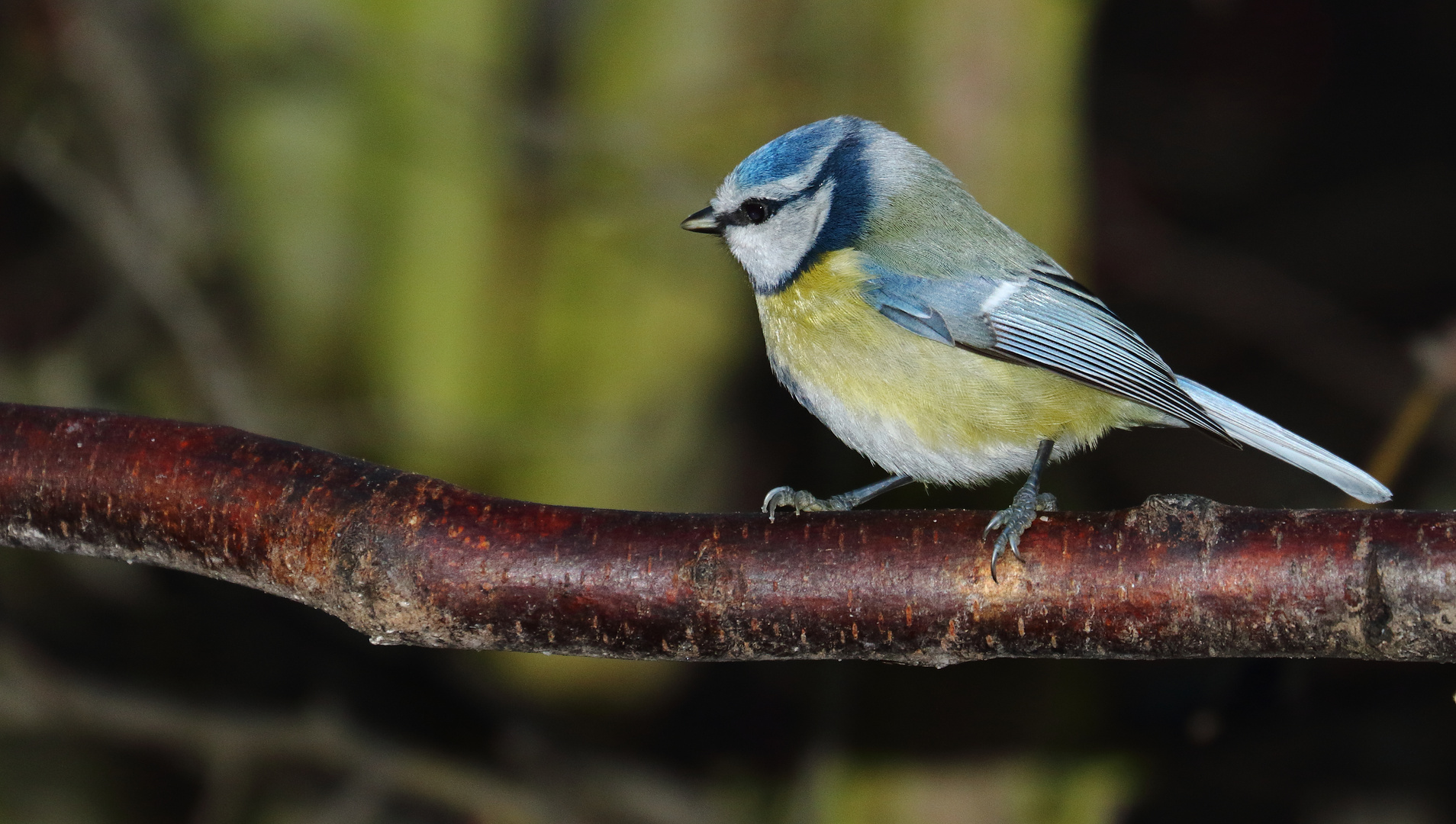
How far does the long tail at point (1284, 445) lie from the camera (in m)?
2.01

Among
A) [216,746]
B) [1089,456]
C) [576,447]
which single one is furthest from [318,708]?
→ [1089,456]

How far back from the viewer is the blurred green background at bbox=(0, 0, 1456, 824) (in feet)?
8.73

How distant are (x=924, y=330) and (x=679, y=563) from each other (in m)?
0.72

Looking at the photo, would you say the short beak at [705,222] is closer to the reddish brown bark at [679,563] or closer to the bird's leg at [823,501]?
the bird's leg at [823,501]

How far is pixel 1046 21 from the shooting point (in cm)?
267

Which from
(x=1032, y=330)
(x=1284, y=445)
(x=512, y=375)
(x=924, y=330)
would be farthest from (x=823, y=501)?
(x=512, y=375)

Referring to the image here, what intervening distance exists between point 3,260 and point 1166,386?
12.3 feet

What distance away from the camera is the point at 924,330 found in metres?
2.19

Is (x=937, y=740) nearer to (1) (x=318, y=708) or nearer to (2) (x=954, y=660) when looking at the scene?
(2) (x=954, y=660)

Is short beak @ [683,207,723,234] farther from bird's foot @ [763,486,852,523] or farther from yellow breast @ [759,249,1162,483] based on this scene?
bird's foot @ [763,486,852,523]

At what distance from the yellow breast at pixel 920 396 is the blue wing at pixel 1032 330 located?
0.11ft

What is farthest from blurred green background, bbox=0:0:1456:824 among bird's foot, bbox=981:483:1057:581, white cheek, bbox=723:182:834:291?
bird's foot, bbox=981:483:1057:581

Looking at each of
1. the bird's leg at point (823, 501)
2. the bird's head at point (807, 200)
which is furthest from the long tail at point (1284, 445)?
the bird's head at point (807, 200)

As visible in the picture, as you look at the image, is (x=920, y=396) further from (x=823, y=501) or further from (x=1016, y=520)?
(x=1016, y=520)
